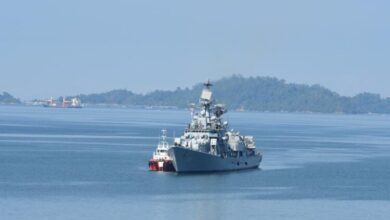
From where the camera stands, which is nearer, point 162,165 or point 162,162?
point 162,165

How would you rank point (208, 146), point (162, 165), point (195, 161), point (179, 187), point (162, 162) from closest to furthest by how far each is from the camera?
point (179, 187) → point (195, 161) → point (162, 165) → point (162, 162) → point (208, 146)

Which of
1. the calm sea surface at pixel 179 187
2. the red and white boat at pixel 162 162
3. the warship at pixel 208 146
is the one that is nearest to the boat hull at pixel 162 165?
the red and white boat at pixel 162 162

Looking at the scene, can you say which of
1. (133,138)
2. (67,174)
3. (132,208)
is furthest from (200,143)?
(133,138)

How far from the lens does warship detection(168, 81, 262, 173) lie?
106312 mm

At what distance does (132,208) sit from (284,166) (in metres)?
47.3

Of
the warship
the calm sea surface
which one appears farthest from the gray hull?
the calm sea surface

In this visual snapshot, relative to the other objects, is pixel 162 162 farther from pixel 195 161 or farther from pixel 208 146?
pixel 208 146

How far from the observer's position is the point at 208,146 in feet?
359

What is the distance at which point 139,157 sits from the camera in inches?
5148

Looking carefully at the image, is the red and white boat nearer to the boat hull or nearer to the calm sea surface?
the boat hull

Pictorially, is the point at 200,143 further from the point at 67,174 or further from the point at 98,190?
the point at 98,190

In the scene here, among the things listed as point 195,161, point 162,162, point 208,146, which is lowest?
point 162,162

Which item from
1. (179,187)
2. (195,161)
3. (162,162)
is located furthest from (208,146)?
(179,187)

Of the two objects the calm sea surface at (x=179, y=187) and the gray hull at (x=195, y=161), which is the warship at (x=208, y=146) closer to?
the gray hull at (x=195, y=161)
